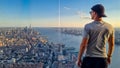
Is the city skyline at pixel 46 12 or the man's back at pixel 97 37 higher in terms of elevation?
the city skyline at pixel 46 12

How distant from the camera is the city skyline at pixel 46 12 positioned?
3.97 meters

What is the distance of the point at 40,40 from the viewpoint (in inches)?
158

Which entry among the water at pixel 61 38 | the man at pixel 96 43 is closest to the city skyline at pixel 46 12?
the water at pixel 61 38

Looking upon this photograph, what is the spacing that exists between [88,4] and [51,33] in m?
0.62

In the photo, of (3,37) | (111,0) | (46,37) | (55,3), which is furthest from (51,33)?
(111,0)

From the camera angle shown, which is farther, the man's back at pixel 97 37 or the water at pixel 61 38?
the water at pixel 61 38

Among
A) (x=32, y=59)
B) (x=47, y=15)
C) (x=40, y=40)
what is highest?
(x=47, y=15)

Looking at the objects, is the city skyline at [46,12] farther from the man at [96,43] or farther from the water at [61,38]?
the man at [96,43]

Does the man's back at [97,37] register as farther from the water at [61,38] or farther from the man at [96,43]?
the water at [61,38]

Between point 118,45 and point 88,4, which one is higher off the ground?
point 88,4

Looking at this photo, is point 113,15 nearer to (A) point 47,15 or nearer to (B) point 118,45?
(B) point 118,45

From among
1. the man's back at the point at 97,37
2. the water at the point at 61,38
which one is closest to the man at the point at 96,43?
the man's back at the point at 97,37

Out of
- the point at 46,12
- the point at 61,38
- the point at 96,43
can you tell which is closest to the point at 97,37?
the point at 96,43

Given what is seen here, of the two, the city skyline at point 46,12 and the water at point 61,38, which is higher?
the city skyline at point 46,12
